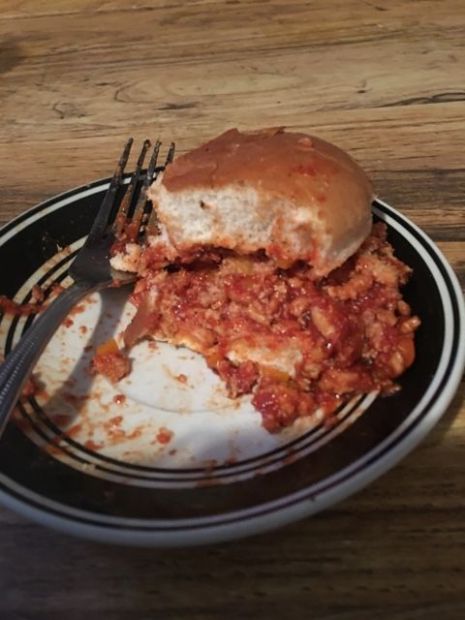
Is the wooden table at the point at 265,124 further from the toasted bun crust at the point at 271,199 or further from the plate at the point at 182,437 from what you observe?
the toasted bun crust at the point at 271,199

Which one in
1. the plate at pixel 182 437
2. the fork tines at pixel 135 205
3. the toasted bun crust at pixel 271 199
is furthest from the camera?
the fork tines at pixel 135 205

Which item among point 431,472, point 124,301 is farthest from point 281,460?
point 124,301

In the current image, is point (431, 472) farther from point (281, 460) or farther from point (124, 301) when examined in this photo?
point (124, 301)

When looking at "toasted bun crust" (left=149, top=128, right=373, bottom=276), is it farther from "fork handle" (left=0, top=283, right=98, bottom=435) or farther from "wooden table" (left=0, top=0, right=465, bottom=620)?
"wooden table" (left=0, top=0, right=465, bottom=620)

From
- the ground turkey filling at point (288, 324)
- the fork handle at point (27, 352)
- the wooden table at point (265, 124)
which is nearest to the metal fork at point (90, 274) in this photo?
the fork handle at point (27, 352)

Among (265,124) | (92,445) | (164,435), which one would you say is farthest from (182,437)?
(265,124)

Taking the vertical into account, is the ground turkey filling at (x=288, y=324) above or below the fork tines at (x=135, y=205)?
below

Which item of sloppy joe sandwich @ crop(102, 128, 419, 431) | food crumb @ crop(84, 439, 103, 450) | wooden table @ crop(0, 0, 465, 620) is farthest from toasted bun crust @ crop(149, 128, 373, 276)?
food crumb @ crop(84, 439, 103, 450)
